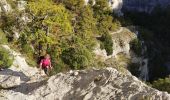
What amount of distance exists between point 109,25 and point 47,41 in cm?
4504

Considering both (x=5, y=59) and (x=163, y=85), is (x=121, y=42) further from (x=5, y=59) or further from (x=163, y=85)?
(x=5, y=59)

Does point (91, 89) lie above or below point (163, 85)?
above

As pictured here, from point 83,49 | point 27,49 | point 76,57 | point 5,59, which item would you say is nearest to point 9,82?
point 5,59

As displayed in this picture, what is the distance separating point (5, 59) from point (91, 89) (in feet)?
77.2

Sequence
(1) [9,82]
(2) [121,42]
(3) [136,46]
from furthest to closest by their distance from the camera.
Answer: (3) [136,46]
(2) [121,42]
(1) [9,82]

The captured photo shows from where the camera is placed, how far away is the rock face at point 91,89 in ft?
78.0

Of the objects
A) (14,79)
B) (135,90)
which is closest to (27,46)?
(14,79)

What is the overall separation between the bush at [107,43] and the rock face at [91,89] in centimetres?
6487

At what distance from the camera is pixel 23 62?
5119 centimetres

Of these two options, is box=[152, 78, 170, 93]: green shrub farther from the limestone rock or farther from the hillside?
the limestone rock

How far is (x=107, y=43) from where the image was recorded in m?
92.2

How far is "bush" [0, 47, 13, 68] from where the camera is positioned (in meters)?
44.7

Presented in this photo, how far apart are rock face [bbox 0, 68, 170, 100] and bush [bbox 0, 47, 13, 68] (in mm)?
17875

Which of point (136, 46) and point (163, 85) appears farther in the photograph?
point (136, 46)
